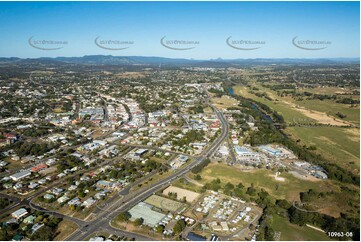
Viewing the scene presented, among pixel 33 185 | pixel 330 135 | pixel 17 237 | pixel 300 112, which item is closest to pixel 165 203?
pixel 17 237

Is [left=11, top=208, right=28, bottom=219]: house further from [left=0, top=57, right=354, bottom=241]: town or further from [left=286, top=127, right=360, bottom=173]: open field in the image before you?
[left=286, top=127, right=360, bottom=173]: open field

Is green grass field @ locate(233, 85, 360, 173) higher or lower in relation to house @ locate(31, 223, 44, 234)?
higher

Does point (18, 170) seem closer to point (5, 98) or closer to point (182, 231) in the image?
point (182, 231)

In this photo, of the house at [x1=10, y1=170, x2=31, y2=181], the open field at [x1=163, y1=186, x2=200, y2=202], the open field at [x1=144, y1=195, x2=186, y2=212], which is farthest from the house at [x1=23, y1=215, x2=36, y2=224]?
the open field at [x1=163, y1=186, x2=200, y2=202]

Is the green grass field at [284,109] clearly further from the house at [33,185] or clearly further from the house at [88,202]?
the house at [33,185]

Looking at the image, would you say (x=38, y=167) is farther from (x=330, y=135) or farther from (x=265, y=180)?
(x=330, y=135)
